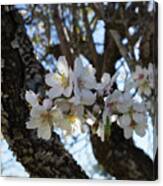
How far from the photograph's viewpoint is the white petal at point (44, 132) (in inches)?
74.1

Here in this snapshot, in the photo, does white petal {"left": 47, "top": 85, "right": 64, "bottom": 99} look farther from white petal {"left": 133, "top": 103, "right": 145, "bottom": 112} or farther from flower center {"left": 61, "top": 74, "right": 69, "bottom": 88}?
white petal {"left": 133, "top": 103, "right": 145, "bottom": 112}

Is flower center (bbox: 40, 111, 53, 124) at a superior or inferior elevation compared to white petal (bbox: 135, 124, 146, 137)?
superior

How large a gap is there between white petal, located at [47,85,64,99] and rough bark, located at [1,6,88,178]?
0.17 feet

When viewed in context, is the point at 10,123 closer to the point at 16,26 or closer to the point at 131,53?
the point at 16,26

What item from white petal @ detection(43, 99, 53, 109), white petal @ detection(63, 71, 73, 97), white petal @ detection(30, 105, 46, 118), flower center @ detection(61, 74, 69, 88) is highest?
flower center @ detection(61, 74, 69, 88)

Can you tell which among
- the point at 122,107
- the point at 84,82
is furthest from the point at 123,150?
the point at 84,82

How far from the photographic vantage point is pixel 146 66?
5.99 ft

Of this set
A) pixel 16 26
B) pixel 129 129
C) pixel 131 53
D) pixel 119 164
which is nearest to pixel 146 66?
pixel 131 53

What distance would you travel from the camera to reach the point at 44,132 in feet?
6.19

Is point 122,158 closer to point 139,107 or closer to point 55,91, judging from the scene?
point 139,107

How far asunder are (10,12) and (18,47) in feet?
0.38

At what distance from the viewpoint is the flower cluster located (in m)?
1.83

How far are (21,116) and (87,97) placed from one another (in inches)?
8.6

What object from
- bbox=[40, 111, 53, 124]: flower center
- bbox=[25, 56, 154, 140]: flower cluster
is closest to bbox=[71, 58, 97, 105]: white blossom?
bbox=[25, 56, 154, 140]: flower cluster
